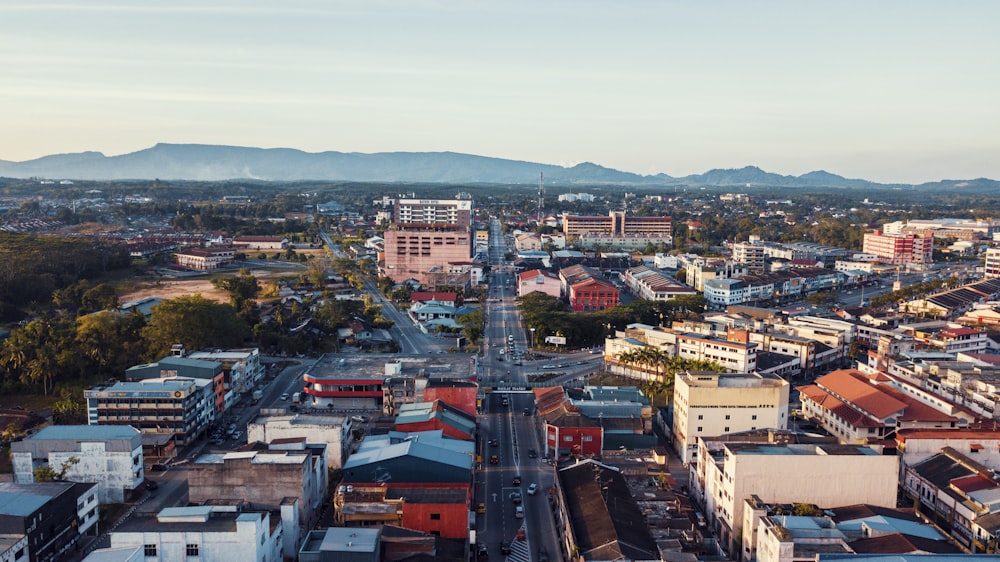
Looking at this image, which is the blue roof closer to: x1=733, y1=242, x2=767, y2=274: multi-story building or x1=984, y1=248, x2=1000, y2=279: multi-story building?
x1=733, y1=242, x2=767, y2=274: multi-story building

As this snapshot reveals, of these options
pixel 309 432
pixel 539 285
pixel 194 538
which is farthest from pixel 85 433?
pixel 539 285

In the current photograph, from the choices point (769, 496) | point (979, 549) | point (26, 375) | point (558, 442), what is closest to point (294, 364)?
point (26, 375)

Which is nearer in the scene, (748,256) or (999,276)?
(999,276)

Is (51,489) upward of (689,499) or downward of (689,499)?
upward

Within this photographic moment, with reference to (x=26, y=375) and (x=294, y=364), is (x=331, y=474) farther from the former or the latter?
(x=26, y=375)

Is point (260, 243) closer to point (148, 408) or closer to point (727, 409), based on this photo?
point (148, 408)

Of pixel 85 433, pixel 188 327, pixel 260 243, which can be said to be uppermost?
pixel 260 243

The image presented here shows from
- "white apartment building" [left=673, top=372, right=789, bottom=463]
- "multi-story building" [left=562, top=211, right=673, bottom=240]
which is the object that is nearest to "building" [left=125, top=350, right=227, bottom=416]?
"white apartment building" [left=673, top=372, right=789, bottom=463]
